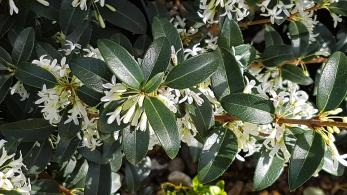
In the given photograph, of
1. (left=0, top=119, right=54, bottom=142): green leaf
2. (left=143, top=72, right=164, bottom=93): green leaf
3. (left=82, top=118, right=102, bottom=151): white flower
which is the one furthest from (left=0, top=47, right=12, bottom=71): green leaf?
(left=143, top=72, right=164, bottom=93): green leaf

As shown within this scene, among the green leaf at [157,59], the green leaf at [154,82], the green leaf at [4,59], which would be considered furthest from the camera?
the green leaf at [4,59]

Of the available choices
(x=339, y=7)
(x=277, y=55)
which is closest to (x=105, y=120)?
(x=277, y=55)

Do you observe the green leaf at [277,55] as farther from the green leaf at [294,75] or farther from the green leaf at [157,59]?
the green leaf at [157,59]

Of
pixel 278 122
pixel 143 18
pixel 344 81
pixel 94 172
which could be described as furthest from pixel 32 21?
pixel 344 81

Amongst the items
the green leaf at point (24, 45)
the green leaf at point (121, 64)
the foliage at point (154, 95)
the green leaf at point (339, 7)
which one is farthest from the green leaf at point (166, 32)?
the green leaf at point (339, 7)

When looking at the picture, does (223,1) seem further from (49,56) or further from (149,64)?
(49,56)

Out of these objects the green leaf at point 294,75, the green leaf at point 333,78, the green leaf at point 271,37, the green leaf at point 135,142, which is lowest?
the green leaf at point 294,75

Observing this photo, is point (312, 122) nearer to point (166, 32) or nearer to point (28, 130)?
point (166, 32)

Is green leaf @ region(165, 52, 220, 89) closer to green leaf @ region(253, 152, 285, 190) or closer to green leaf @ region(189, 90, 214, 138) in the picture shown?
green leaf @ region(189, 90, 214, 138)
